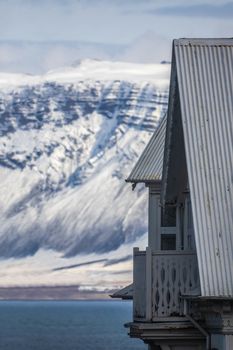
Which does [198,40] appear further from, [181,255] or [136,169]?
[136,169]

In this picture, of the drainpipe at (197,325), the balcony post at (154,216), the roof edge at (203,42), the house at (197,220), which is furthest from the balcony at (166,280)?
the balcony post at (154,216)

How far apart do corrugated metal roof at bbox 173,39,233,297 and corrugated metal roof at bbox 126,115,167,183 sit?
4.57 m

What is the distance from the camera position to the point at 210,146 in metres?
24.3

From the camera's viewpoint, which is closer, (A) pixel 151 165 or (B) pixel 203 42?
(B) pixel 203 42

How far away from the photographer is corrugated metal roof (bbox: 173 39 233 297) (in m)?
23.6

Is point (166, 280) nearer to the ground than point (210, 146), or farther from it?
nearer to the ground

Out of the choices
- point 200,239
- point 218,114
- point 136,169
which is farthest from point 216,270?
point 136,169

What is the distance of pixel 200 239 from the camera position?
23672 millimetres

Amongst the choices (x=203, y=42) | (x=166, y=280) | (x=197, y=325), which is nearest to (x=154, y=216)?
(x=166, y=280)

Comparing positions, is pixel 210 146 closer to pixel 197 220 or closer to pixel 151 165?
pixel 197 220

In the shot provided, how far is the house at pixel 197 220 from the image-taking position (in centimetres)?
2370

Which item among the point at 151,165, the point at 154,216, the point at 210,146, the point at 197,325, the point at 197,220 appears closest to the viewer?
the point at 197,220

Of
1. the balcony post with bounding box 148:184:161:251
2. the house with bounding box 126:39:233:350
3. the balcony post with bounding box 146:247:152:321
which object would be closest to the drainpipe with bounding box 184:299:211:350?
the house with bounding box 126:39:233:350

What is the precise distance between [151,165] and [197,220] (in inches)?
243
